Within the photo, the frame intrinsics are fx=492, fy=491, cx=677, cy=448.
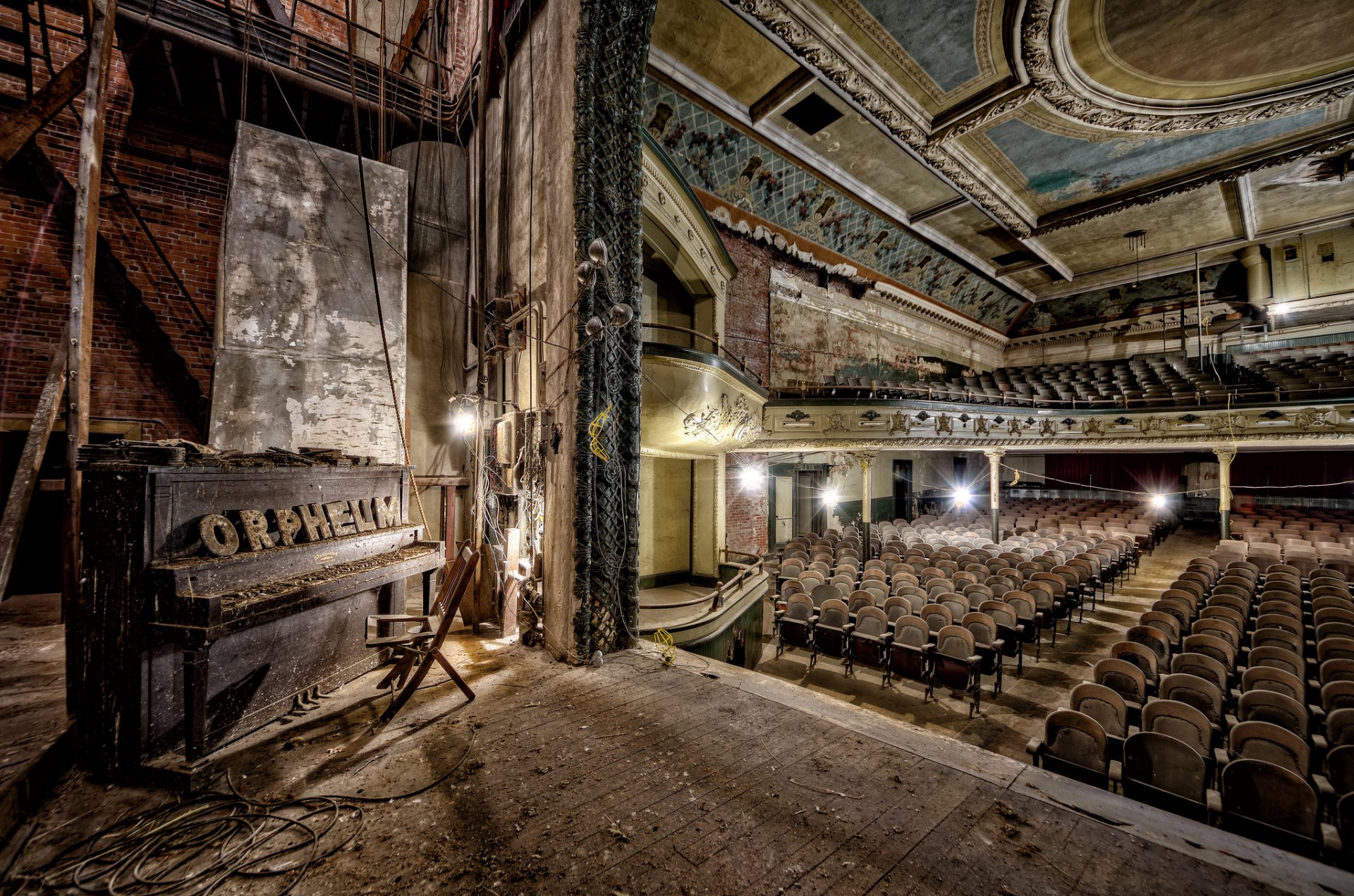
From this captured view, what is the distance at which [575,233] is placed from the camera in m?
4.47

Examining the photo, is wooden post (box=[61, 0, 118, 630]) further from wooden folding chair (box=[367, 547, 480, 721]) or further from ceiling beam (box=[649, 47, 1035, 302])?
ceiling beam (box=[649, 47, 1035, 302])

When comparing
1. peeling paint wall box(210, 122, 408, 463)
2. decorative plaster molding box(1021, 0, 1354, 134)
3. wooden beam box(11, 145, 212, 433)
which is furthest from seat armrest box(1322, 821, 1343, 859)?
decorative plaster molding box(1021, 0, 1354, 134)

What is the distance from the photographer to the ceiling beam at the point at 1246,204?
14.1 meters

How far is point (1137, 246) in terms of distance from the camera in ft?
58.4

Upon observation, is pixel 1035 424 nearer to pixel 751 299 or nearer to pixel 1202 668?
pixel 751 299

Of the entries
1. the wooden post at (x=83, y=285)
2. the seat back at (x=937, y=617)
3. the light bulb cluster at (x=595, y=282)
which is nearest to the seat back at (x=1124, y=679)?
the seat back at (x=937, y=617)

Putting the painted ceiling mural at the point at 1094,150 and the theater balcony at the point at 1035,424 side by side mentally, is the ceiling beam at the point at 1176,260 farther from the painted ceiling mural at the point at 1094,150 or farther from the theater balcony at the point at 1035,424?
the theater balcony at the point at 1035,424

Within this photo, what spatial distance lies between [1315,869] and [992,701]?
4980 millimetres

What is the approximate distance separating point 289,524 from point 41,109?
5.39m

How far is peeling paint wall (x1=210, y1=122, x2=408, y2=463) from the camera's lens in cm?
548

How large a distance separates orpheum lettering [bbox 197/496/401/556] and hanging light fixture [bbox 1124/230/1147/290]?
23487mm

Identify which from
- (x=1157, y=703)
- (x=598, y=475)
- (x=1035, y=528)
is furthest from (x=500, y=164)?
(x=1035, y=528)

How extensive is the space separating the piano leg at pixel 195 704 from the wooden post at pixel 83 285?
2856mm

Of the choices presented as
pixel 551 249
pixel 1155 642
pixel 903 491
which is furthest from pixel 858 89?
pixel 903 491
